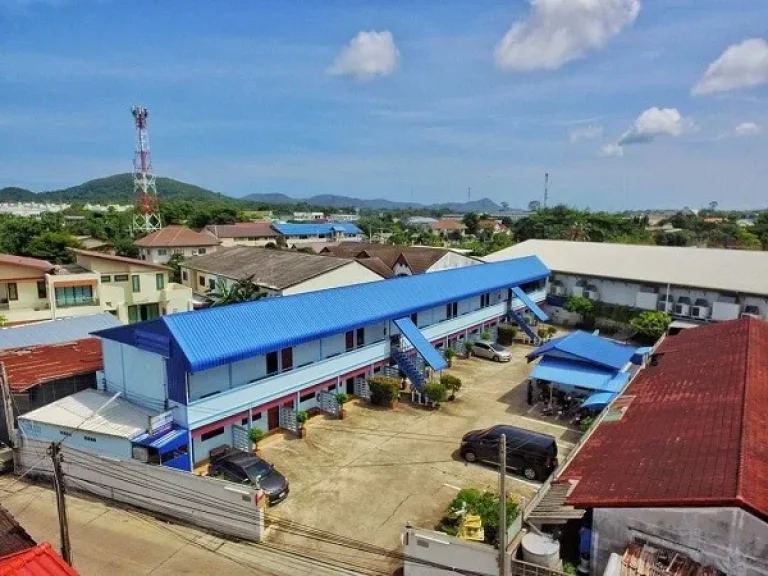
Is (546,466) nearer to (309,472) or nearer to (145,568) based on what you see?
(309,472)

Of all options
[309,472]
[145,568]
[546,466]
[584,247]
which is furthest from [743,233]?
[145,568]

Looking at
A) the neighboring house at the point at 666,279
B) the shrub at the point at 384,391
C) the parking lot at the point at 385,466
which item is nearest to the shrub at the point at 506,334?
the neighboring house at the point at 666,279

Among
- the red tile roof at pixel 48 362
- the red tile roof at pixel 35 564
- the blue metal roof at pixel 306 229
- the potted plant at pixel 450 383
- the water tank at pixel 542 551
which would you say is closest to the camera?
the red tile roof at pixel 35 564

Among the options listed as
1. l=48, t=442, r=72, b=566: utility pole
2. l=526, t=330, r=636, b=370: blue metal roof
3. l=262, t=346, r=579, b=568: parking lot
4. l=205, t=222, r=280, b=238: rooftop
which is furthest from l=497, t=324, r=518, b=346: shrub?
l=205, t=222, r=280, b=238: rooftop

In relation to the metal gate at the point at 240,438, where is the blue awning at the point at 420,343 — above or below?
above

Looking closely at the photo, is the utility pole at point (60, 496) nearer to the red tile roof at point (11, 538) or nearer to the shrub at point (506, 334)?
the red tile roof at point (11, 538)
